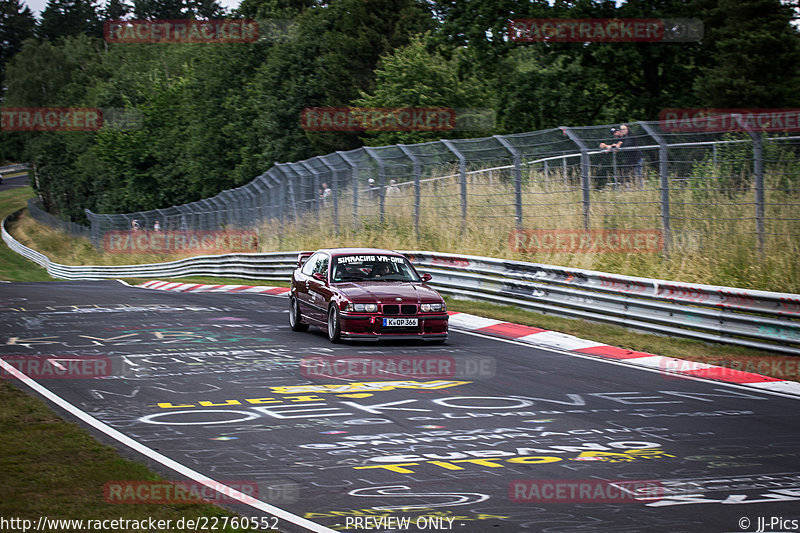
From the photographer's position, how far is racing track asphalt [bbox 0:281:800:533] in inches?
243

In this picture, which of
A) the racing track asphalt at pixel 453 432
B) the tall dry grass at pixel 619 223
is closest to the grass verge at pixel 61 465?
the racing track asphalt at pixel 453 432

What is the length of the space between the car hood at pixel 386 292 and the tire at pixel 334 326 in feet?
1.04

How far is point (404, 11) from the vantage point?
5384 cm

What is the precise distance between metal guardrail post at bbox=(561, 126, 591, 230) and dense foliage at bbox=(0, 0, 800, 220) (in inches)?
590

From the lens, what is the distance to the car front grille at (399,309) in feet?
45.4

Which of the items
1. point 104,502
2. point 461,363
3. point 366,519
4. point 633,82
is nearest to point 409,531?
point 366,519

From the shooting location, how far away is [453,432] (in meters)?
8.45

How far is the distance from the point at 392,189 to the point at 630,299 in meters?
10.2

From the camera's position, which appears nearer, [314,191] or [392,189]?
[392,189]

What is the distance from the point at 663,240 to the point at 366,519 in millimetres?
11721
